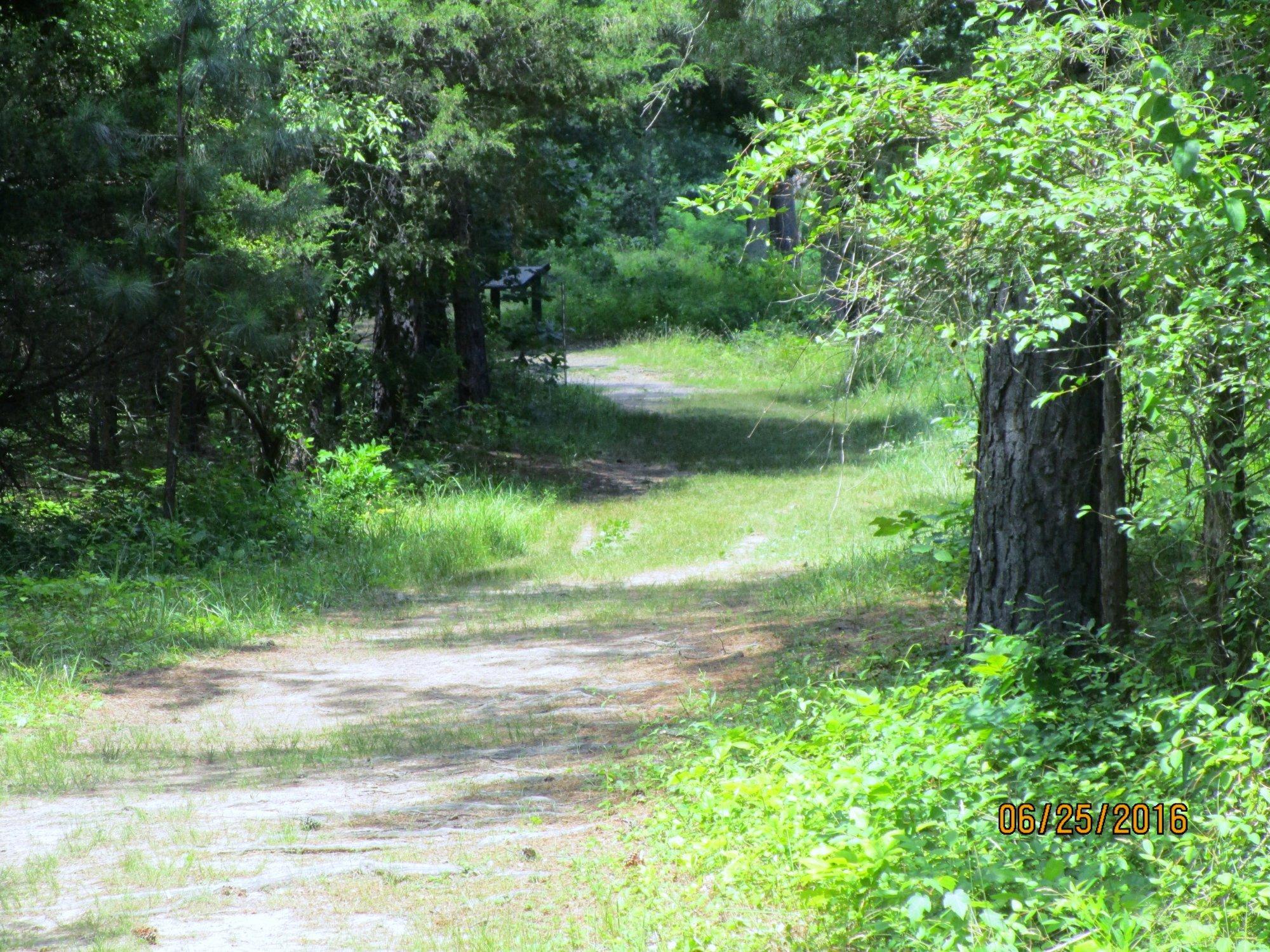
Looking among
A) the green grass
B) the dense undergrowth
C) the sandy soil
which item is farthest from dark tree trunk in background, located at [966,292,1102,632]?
the dense undergrowth

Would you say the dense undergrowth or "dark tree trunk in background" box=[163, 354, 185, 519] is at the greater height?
"dark tree trunk in background" box=[163, 354, 185, 519]

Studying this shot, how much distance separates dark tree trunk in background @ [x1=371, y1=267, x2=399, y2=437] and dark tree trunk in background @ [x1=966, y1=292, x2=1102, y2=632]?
31.8 feet

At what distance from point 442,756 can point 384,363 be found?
9.64m

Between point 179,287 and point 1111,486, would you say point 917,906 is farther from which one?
point 179,287

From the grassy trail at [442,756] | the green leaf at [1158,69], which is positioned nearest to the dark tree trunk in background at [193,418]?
the grassy trail at [442,756]

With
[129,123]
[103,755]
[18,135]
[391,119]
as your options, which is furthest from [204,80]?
[103,755]

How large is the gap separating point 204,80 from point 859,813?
8.86 metres

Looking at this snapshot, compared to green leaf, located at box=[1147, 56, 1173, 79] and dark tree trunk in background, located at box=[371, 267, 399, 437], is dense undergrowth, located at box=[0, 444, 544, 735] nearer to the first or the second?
dark tree trunk in background, located at box=[371, 267, 399, 437]

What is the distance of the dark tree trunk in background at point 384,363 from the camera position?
14141 millimetres

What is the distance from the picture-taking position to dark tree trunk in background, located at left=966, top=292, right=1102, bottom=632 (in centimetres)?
505

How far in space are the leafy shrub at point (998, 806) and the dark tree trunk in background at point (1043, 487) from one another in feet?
0.82

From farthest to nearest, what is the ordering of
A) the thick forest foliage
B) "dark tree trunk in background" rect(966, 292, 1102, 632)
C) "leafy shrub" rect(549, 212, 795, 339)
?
"leafy shrub" rect(549, 212, 795, 339)
"dark tree trunk in background" rect(966, 292, 1102, 632)
the thick forest foliage

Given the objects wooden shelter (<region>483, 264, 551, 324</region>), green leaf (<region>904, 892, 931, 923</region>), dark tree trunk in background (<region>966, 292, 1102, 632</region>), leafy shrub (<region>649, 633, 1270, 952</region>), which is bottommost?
leafy shrub (<region>649, 633, 1270, 952</region>)

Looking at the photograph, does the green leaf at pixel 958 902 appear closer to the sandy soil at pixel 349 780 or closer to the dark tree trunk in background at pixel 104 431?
the sandy soil at pixel 349 780
